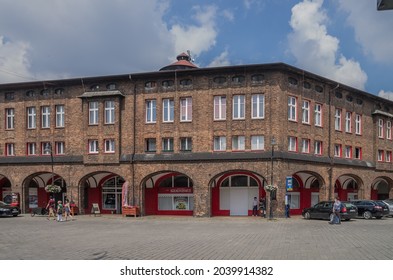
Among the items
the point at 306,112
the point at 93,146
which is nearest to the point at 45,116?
the point at 93,146

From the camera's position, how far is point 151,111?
3869 centimetres

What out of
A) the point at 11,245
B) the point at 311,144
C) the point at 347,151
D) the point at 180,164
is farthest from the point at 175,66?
the point at 11,245

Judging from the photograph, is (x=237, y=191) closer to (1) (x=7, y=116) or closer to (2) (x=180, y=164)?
(2) (x=180, y=164)

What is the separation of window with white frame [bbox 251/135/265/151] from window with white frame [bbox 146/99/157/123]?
28.5ft

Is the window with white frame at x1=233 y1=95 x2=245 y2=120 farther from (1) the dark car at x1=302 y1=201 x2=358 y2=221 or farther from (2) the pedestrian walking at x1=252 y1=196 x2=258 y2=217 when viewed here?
(1) the dark car at x1=302 y1=201 x2=358 y2=221

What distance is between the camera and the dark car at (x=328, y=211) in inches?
1240

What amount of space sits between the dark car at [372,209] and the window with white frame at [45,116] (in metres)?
28.2

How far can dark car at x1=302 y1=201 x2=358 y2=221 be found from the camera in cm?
3150

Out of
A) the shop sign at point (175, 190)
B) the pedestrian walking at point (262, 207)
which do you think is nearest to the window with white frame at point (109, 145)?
the shop sign at point (175, 190)

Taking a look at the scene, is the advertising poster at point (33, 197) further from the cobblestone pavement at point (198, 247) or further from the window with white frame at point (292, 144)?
the window with white frame at point (292, 144)

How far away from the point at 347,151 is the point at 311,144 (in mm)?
6740

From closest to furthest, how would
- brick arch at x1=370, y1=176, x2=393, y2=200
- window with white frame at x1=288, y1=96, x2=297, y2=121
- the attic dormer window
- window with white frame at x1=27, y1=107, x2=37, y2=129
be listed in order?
window with white frame at x1=288, y1=96, x2=297, y2=121, the attic dormer window, window with white frame at x1=27, y1=107, x2=37, y2=129, brick arch at x1=370, y1=176, x2=393, y2=200

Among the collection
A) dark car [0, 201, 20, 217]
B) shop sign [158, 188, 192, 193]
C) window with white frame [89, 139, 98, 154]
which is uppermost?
window with white frame [89, 139, 98, 154]

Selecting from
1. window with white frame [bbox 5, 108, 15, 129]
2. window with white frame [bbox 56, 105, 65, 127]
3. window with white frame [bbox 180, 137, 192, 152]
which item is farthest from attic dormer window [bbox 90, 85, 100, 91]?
window with white frame [bbox 180, 137, 192, 152]
